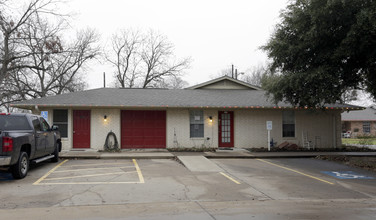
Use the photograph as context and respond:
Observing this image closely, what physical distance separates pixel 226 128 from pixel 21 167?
36.9 ft

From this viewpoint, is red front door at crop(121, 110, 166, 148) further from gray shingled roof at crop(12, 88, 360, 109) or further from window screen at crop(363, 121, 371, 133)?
window screen at crop(363, 121, 371, 133)

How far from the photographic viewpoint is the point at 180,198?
23.6 ft

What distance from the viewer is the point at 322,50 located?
13102mm

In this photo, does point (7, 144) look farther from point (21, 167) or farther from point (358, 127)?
point (358, 127)

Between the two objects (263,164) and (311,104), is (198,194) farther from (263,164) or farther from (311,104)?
(311,104)

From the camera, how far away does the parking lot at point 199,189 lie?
6379 millimetres

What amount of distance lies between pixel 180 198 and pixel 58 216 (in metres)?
2.67

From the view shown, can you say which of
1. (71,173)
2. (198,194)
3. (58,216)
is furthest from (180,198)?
(71,173)

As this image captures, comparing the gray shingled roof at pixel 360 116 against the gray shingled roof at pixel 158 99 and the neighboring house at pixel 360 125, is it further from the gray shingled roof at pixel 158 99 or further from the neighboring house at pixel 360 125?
the gray shingled roof at pixel 158 99

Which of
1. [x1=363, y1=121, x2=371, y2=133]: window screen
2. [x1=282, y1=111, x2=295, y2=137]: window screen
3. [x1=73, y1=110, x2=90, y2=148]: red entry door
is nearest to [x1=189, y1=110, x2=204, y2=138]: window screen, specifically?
[x1=282, y1=111, x2=295, y2=137]: window screen

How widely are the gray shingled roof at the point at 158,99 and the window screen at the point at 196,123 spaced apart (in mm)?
646

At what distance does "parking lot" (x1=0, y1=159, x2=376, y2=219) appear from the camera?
6.38 metres

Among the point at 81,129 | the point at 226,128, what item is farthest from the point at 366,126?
the point at 81,129

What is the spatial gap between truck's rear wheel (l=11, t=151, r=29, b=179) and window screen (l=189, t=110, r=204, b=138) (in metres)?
9.52
